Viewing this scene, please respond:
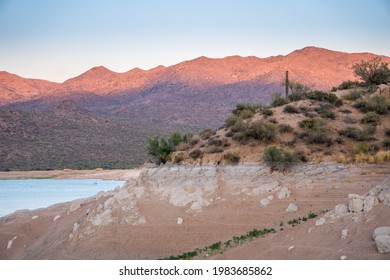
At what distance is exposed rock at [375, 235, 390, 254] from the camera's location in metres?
10.2

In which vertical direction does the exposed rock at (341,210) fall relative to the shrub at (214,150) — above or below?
below

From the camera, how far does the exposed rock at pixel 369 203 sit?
39.0 feet

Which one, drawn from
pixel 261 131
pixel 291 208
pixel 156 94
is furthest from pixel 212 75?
pixel 291 208

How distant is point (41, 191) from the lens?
1510 inches

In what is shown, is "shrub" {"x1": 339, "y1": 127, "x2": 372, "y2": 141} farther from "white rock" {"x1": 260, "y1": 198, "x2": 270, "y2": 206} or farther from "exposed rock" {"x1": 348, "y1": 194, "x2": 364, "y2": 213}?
"exposed rock" {"x1": 348, "y1": 194, "x2": 364, "y2": 213}

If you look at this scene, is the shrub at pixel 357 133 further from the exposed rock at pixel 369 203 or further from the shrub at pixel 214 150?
the exposed rock at pixel 369 203

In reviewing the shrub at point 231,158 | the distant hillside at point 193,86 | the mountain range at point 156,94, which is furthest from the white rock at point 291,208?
the distant hillside at point 193,86

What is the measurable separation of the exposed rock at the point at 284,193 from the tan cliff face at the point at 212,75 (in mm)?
45041

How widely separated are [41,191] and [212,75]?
50.9 m

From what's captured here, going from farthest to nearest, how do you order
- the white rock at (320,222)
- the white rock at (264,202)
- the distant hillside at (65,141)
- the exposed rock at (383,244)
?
1. the distant hillside at (65,141)
2. the white rock at (264,202)
3. the white rock at (320,222)
4. the exposed rock at (383,244)

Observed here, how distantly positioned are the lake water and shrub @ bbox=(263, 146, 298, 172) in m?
15.3
